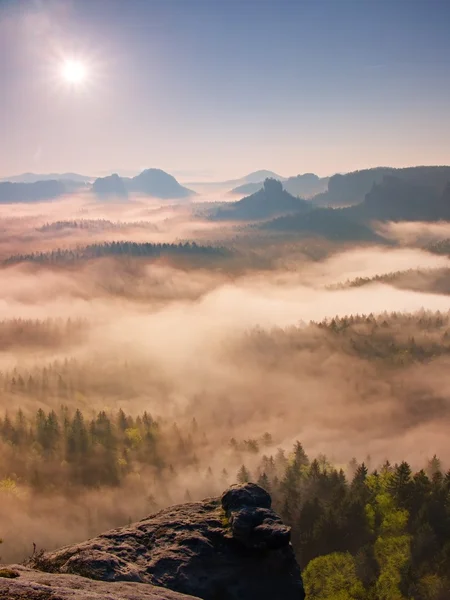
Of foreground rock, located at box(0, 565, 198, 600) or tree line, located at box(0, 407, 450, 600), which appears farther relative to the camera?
tree line, located at box(0, 407, 450, 600)

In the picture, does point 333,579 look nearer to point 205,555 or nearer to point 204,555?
point 205,555

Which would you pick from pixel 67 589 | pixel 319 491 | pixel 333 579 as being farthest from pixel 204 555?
pixel 319 491

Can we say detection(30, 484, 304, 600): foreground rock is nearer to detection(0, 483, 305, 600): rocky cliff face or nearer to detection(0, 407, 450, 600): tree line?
detection(0, 483, 305, 600): rocky cliff face

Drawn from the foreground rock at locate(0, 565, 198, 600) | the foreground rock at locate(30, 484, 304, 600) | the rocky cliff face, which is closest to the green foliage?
the rocky cliff face

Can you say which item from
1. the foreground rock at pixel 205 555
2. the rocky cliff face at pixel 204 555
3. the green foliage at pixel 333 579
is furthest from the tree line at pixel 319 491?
the foreground rock at pixel 205 555

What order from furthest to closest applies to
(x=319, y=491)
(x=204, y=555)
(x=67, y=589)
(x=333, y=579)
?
(x=319, y=491)
(x=333, y=579)
(x=204, y=555)
(x=67, y=589)

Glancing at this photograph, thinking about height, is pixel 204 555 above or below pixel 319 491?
above

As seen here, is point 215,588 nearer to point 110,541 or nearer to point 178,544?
point 178,544

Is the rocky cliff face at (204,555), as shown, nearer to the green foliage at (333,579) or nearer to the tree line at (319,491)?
the green foliage at (333,579)
